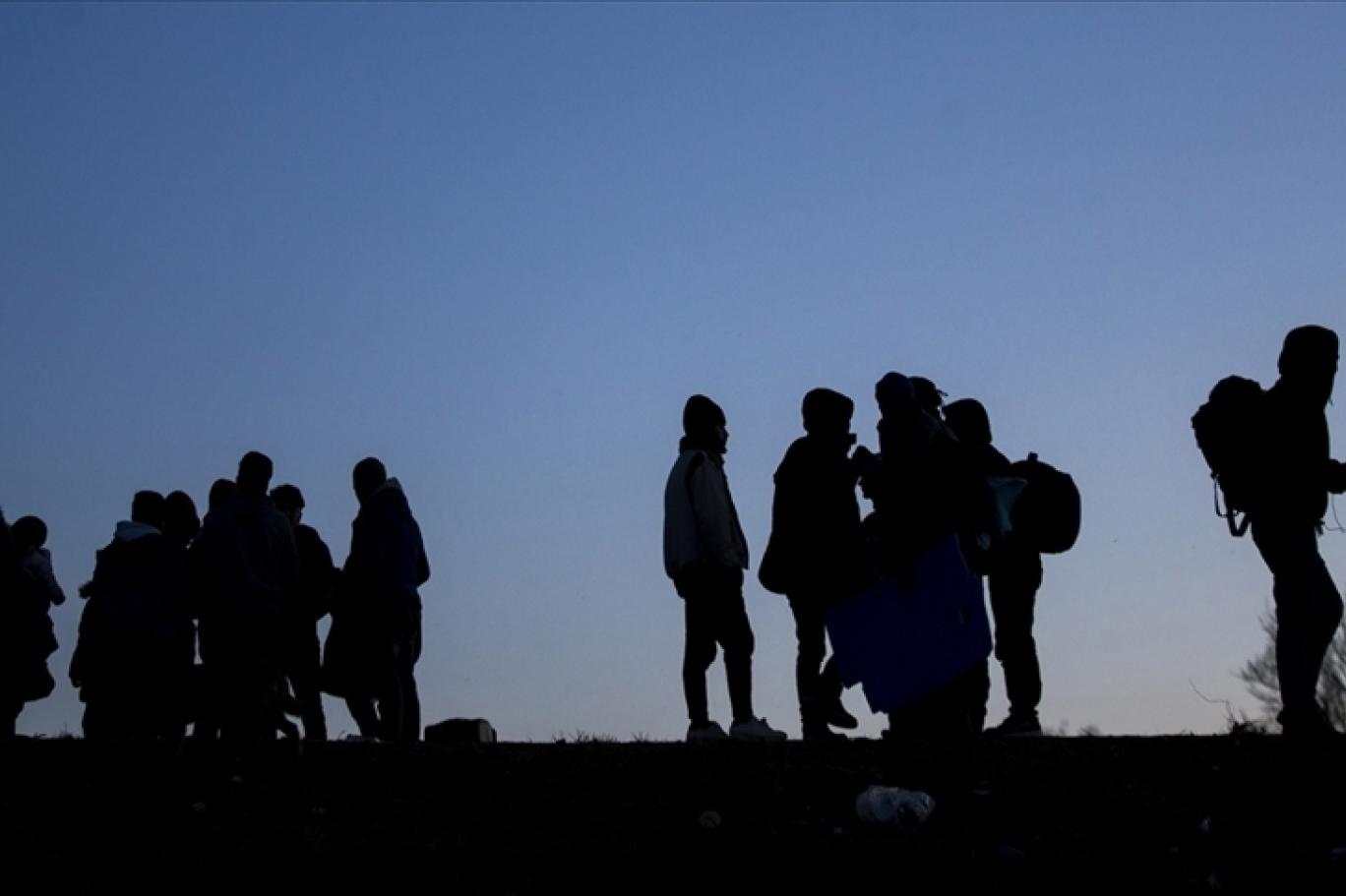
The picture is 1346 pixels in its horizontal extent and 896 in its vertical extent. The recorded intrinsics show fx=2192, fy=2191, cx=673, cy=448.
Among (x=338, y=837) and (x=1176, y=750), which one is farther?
(x=1176, y=750)

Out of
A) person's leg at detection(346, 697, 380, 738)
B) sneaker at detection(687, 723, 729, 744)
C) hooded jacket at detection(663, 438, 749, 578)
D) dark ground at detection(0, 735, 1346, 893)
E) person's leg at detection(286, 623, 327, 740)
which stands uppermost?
hooded jacket at detection(663, 438, 749, 578)

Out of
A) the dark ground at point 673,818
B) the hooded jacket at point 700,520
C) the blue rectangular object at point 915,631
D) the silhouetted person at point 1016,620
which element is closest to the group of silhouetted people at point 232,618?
the dark ground at point 673,818

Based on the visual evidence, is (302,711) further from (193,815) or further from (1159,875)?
(1159,875)

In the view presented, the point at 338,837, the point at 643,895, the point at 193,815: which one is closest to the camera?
the point at 643,895

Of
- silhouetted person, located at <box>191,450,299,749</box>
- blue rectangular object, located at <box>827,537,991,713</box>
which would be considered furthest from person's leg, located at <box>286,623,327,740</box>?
blue rectangular object, located at <box>827,537,991,713</box>

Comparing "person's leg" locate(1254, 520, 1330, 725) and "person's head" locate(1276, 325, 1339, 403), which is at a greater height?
"person's head" locate(1276, 325, 1339, 403)

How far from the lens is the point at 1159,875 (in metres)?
8.87

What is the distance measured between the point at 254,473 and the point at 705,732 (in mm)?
3045

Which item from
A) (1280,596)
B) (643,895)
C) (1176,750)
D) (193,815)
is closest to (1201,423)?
(1280,596)

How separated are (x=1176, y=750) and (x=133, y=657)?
618 cm

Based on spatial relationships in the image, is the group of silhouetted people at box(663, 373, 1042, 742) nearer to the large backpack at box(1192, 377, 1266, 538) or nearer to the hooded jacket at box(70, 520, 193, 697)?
the large backpack at box(1192, 377, 1266, 538)

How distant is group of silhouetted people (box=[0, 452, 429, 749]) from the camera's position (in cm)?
1247

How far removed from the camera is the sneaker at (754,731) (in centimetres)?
1277

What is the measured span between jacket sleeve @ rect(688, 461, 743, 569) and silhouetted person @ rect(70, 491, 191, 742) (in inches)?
126
